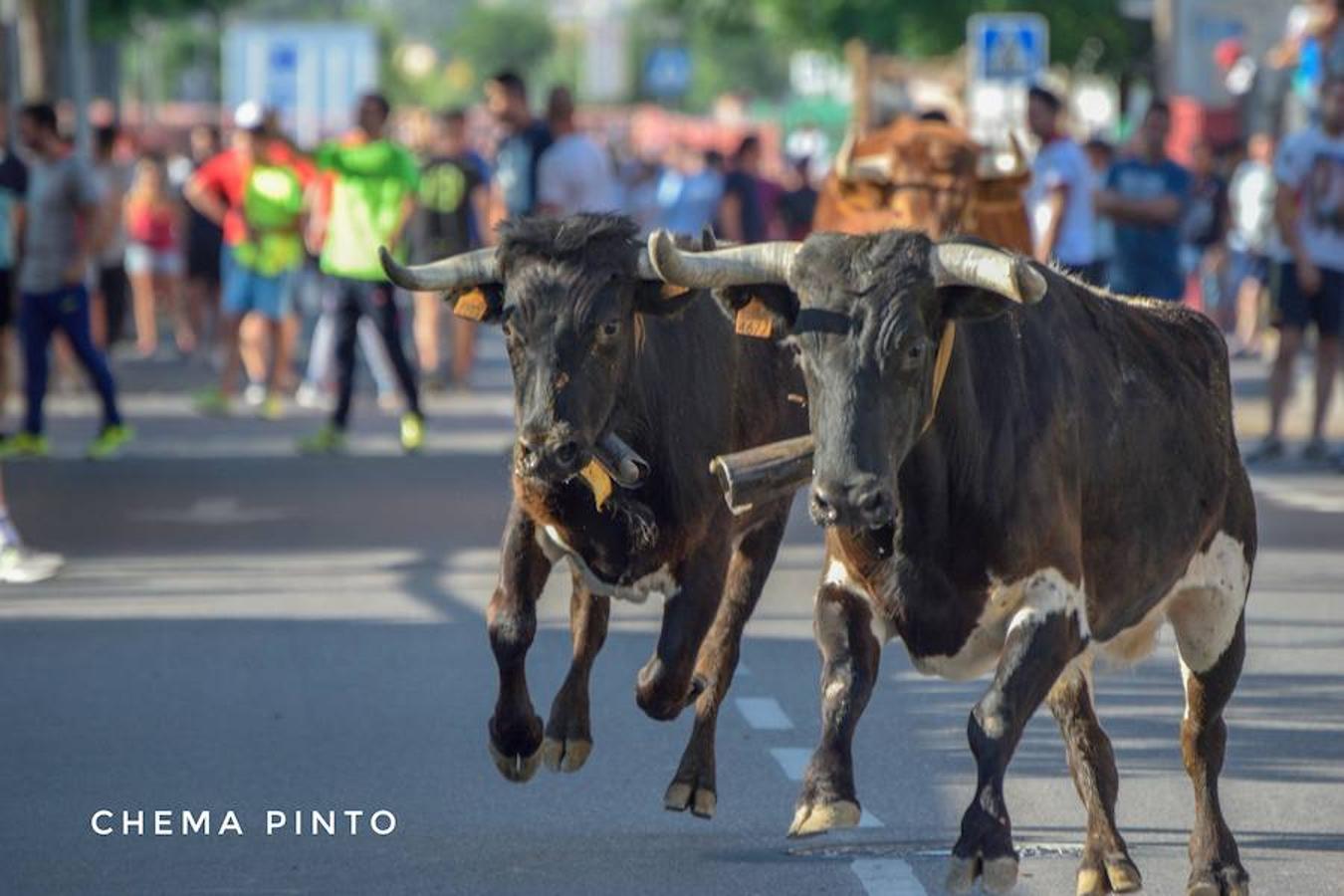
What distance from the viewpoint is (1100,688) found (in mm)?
10555

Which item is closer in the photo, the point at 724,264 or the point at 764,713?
the point at 724,264

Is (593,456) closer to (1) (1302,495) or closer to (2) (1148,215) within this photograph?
(1) (1302,495)

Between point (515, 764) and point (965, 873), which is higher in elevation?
point (965, 873)

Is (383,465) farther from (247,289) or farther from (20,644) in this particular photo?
(20,644)

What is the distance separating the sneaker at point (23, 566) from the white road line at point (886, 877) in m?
6.57

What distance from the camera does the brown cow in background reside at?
509 inches

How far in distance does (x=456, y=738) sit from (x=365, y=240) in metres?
9.34

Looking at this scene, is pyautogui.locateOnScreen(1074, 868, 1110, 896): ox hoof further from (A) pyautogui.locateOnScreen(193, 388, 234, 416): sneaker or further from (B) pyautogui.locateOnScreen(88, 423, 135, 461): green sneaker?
(A) pyautogui.locateOnScreen(193, 388, 234, 416): sneaker

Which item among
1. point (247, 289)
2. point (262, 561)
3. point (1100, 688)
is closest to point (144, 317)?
point (247, 289)

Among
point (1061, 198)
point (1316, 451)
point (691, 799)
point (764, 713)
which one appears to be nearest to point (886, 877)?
point (691, 799)

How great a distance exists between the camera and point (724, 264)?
693cm

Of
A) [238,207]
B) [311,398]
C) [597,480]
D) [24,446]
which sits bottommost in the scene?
[311,398]

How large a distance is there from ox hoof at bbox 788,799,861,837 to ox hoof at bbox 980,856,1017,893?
16.6 inches

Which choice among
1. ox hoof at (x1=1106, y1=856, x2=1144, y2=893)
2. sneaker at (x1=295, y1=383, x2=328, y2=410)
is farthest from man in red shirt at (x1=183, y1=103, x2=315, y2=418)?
ox hoof at (x1=1106, y1=856, x2=1144, y2=893)
